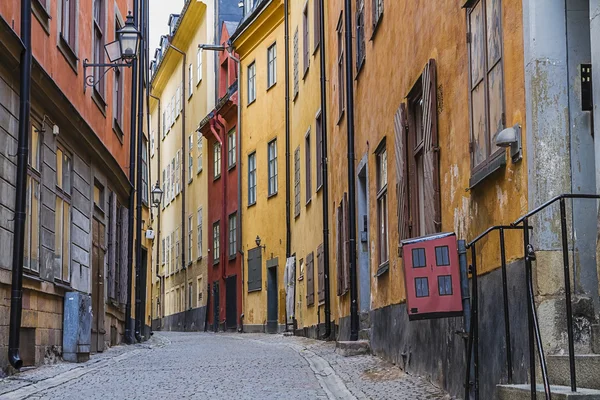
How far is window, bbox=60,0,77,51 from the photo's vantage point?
49.1 feet

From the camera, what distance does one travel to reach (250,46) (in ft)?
105

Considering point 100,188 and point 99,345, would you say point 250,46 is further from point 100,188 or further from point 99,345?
point 99,345

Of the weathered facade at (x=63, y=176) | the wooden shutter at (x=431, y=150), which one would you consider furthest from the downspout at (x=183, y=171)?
the wooden shutter at (x=431, y=150)

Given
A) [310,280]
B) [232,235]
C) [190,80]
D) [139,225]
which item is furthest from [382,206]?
[190,80]

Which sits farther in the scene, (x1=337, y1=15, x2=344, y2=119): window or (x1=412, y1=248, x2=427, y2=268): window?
(x1=337, y1=15, x2=344, y2=119): window

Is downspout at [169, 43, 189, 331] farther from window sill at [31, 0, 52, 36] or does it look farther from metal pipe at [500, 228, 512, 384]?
metal pipe at [500, 228, 512, 384]

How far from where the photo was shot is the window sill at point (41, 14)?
12.7 m

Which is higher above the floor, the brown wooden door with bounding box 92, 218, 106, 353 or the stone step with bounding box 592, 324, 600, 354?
the brown wooden door with bounding box 92, 218, 106, 353

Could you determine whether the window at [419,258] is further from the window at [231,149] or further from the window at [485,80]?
the window at [231,149]

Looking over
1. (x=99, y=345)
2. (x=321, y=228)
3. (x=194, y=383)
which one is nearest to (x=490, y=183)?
(x=194, y=383)

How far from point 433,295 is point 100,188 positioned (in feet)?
39.7

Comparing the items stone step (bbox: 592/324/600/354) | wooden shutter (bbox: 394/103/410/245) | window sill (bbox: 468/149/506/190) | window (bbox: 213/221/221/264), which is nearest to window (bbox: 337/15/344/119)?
wooden shutter (bbox: 394/103/410/245)

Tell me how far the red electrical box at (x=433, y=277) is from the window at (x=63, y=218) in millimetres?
7681

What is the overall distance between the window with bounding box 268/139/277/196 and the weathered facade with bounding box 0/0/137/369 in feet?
26.8
